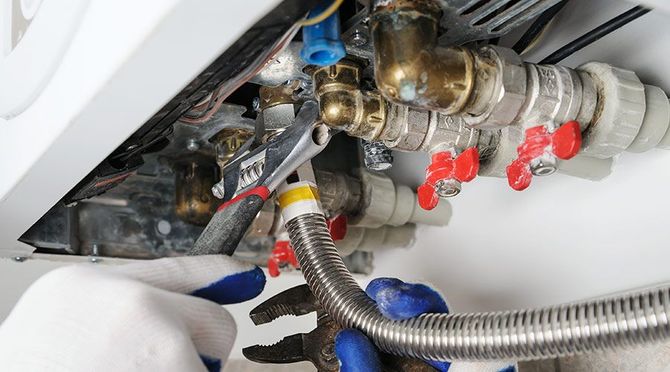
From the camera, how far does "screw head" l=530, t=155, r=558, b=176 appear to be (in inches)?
23.8

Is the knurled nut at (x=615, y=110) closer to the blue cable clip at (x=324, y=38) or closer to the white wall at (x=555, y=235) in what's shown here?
the white wall at (x=555, y=235)

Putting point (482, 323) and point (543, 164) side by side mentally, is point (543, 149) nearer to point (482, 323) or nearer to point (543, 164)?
point (543, 164)

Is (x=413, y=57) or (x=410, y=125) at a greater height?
(x=413, y=57)

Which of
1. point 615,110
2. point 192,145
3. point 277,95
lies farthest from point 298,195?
point 615,110

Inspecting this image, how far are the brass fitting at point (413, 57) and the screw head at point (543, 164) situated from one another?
0.10m

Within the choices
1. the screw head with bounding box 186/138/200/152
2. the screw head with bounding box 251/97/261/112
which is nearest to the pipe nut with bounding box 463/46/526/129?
the screw head with bounding box 251/97/261/112

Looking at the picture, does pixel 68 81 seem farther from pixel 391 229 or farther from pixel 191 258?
pixel 391 229

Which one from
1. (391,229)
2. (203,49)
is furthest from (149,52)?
(391,229)

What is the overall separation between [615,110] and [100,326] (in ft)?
1.51

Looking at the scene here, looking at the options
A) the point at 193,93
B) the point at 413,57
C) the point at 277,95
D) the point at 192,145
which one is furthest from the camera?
the point at 192,145

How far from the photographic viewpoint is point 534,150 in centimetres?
61

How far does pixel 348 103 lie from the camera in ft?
2.18

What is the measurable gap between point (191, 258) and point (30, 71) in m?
0.23

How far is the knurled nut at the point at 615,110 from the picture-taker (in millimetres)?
621
